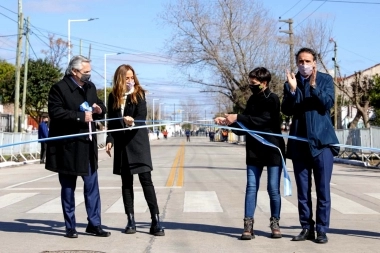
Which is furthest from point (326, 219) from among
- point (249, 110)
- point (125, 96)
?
point (125, 96)

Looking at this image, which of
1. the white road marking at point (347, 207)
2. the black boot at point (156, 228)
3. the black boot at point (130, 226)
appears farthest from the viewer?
the white road marking at point (347, 207)

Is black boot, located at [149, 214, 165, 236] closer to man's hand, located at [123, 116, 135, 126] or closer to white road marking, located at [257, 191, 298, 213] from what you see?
man's hand, located at [123, 116, 135, 126]

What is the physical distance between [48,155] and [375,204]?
605cm

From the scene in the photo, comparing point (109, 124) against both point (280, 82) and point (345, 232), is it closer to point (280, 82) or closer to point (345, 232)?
point (345, 232)

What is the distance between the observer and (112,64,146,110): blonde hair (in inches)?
329

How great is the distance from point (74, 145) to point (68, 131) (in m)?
0.18

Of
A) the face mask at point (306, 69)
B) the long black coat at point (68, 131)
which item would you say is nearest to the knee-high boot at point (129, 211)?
the long black coat at point (68, 131)

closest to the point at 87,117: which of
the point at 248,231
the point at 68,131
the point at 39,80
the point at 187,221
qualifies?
the point at 68,131

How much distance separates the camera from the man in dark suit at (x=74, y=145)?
820cm

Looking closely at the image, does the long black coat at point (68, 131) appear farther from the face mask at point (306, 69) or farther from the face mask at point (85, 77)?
the face mask at point (306, 69)

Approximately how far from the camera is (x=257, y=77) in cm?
812

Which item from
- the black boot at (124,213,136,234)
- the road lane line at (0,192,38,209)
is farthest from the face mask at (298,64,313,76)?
the road lane line at (0,192,38,209)

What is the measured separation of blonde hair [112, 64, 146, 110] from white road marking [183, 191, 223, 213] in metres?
2.94

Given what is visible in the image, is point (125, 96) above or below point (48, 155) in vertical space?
above
